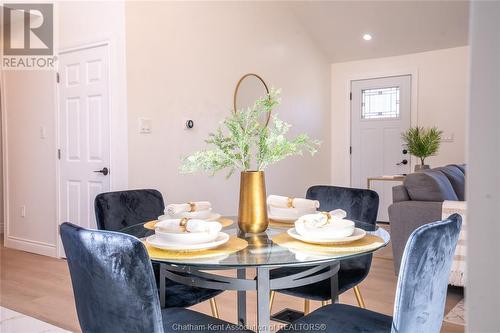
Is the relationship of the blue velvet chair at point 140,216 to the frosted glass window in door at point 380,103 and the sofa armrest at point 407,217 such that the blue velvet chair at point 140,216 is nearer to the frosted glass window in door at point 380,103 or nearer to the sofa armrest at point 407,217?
the sofa armrest at point 407,217

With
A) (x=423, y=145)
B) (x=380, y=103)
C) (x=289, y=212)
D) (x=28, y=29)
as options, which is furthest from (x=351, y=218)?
(x=380, y=103)

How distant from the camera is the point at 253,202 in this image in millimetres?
1721

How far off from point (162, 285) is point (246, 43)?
3.51 m

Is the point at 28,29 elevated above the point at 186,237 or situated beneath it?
elevated above

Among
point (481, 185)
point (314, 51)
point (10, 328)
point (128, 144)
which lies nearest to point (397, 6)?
point (314, 51)

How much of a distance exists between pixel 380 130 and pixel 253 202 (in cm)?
506

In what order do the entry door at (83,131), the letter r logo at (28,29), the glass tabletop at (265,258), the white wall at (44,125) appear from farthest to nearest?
the letter r logo at (28,29) < the entry door at (83,131) < the white wall at (44,125) < the glass tabletop at (265,258)

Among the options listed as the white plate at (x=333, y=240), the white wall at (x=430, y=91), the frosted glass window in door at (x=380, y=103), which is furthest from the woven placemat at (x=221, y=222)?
the frosted glass window in door at (x=380, y=103)

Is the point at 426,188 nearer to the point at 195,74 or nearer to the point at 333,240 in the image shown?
the point at 333,240

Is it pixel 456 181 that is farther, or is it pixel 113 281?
pixel 456 181

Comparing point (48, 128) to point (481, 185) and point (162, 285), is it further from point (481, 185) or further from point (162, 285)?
point (481, 185)

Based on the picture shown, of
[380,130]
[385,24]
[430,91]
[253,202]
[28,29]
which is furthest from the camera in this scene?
[380,130]

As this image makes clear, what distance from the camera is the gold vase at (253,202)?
1.71 meters

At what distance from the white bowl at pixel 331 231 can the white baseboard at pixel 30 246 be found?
3.48 metres
